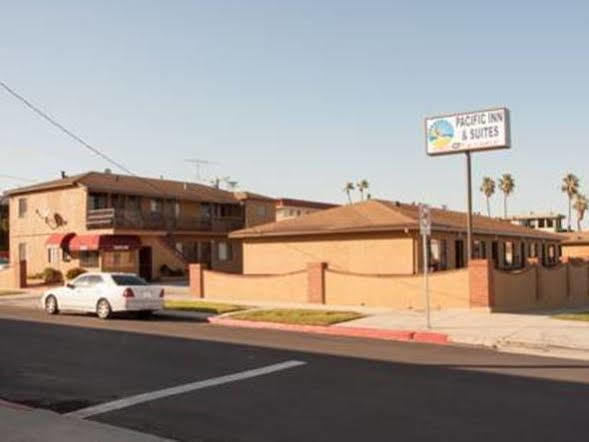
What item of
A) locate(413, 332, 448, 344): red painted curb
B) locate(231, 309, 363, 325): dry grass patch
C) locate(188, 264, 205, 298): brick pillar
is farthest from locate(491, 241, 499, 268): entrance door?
locate(413, 332, 448, 344): red painted curb

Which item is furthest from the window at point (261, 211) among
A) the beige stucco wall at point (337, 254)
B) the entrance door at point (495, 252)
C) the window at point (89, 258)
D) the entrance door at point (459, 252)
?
the entrance door at point (459, 252)

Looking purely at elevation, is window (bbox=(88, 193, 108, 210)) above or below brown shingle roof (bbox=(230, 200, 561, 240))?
above

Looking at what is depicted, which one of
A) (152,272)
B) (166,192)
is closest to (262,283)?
(152,272)

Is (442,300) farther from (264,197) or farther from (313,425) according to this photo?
(264,197)

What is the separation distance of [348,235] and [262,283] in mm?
4089

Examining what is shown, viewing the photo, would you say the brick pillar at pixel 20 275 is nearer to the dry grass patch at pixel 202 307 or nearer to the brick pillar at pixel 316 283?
the dry grass patch at pixel 202 307

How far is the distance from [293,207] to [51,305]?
48835mm

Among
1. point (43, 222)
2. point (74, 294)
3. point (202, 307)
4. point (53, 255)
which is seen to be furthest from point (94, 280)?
point (43, 222)

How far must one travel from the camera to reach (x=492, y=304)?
2305 centimetres

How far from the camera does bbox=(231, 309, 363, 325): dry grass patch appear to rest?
66.0 ft

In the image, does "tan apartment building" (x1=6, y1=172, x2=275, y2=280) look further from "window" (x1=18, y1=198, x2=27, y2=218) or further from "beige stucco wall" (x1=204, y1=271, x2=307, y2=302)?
"beige stucco wall" (x1=204, y1=271, x2=307, y2=302)

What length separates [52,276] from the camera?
44031 millimetres

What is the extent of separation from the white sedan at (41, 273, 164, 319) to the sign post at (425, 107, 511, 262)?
10.3 m

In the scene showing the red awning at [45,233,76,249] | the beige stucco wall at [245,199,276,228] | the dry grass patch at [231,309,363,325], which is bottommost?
the dry grass patch at [231,309,363,325]
